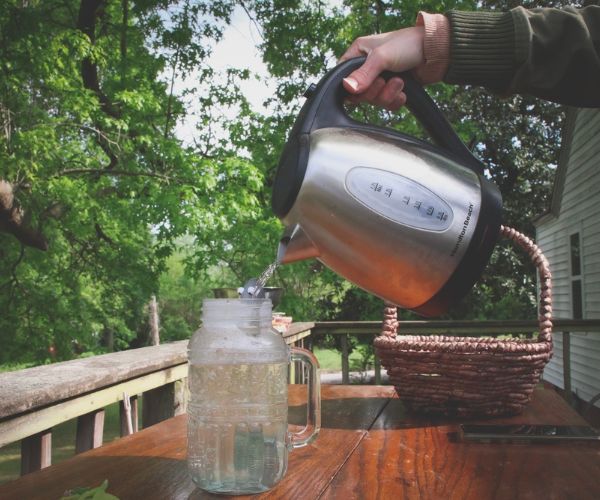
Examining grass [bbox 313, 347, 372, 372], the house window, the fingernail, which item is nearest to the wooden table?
the fingernail

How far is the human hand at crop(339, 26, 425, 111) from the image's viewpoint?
0.88 metres

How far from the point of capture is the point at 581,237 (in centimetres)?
731

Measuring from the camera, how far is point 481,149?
1162 cm

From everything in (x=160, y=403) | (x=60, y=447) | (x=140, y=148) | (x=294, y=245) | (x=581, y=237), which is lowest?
(x=60, y=447)

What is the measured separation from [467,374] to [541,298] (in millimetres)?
318

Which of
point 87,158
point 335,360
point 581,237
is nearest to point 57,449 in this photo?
point 87,158

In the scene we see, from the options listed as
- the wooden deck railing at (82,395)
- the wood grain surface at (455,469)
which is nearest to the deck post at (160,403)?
the wooden deck railing at (82,395)

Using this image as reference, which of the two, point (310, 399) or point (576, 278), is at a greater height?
point (576, 278)

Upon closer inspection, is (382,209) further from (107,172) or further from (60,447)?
(60,447)

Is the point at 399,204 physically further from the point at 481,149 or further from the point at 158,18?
the point at 481,149

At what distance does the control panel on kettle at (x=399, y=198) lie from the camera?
80 centimetres

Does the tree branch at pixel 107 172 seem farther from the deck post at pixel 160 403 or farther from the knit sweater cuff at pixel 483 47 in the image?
the knit sweater cuff at pixel 483 47

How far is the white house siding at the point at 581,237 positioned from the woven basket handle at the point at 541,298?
607 cm

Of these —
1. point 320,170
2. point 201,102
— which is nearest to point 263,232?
point 201,102
